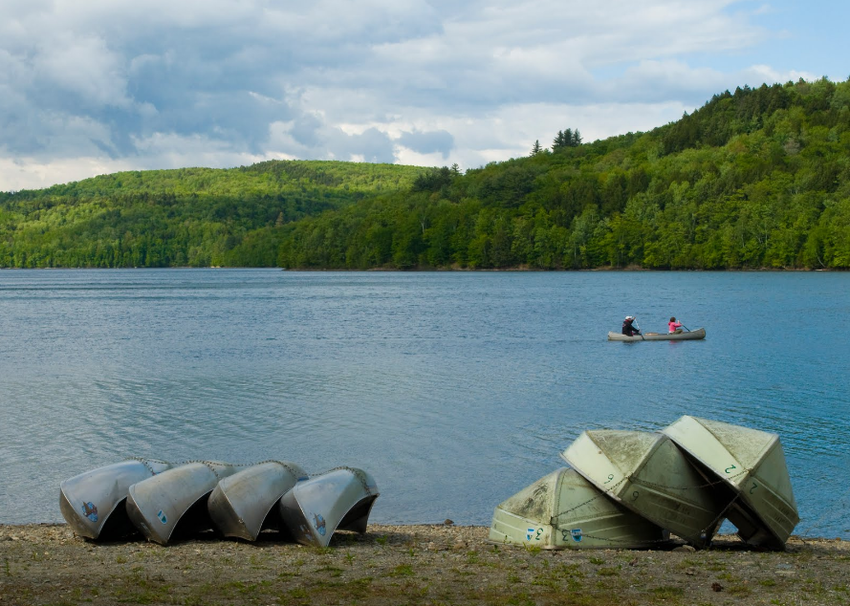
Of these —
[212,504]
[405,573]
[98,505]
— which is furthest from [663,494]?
[98,505]

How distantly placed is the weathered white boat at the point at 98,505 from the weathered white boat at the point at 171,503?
34cm

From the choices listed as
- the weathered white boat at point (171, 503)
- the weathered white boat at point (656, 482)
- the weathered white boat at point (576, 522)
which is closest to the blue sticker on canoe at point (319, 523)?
the weathered white boat at point (171, 503)

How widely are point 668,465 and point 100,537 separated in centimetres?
945

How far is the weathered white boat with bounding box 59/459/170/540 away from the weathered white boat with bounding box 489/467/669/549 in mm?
6394

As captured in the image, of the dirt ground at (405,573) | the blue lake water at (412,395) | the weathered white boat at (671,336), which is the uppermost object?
the weathered white boat at (671,336)

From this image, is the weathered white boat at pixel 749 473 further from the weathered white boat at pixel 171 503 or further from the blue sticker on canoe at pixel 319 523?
the weathered white boat at pixel 171 503

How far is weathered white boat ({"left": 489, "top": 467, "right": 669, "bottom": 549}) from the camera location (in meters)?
14.4

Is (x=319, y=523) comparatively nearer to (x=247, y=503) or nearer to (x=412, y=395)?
(x=247, y=503)

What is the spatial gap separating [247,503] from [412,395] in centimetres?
2018

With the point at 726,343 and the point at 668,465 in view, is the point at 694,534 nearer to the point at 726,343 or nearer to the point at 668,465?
the point at 668,465

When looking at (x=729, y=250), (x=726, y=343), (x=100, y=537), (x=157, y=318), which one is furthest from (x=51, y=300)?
(x=729, y=250)

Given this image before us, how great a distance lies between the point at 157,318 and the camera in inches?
3189

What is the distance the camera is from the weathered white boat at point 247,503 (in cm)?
1480

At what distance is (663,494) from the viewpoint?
14242 millimetres
